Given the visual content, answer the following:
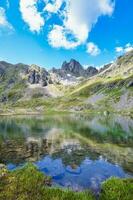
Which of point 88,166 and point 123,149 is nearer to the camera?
point 88,166

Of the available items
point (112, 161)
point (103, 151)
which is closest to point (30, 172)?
point (112, 161)

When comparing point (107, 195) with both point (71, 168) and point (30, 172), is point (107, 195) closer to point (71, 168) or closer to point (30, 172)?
point (30, 172)

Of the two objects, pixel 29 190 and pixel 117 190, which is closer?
pixel 117 190

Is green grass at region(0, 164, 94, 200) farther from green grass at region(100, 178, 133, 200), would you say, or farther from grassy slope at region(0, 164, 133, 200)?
green grass at region(100, 178, 133, 200)

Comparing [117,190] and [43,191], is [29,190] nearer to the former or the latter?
[43,191]

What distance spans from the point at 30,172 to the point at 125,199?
38.8ft

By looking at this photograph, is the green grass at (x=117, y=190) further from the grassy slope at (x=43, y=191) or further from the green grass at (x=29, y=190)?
the green grass at (x=29, y=190)

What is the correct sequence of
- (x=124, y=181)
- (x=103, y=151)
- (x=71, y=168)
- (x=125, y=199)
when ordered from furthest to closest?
1. (x=103, y=151)
2. (x=71, y=168)
3. (x=124, y=181)
4. (x=125, y=199)

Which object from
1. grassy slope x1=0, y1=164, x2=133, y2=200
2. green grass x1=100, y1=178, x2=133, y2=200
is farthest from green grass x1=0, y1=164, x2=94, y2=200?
green grass x1=100, y1=178, x2=133, y2=200

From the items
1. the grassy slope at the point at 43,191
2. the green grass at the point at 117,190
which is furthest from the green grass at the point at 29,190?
the green grass at the point at 117,190

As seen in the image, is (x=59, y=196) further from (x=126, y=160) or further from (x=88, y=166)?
(x=126, y=160)

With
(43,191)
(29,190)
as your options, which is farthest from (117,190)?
(29,190)

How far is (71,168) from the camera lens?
4431 cm

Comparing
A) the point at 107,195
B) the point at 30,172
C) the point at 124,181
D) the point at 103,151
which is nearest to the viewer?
the point at 107,195
